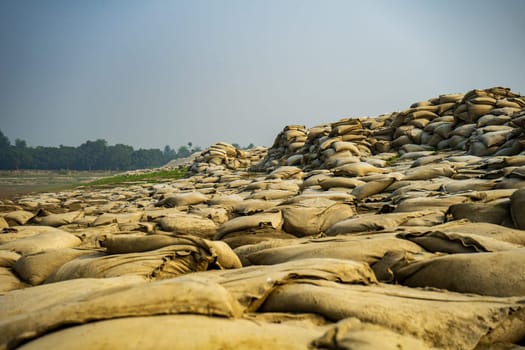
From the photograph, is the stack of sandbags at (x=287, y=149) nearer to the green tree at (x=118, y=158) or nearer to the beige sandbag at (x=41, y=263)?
the beige sandbag at (x=41, y=263)

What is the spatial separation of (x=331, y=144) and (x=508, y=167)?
6178 millimetres

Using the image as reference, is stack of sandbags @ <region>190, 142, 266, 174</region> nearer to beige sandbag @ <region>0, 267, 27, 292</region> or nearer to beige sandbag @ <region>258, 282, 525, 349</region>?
beige sandbag @ <region>0, 267, 27, 292</region>

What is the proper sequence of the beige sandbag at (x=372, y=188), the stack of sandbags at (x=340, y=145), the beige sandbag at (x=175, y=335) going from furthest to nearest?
the stack of sandbags at (x=340, y=145) < the beige sandbag at (x=372, y=188) < the beige sandbag at (x=175, y=335)

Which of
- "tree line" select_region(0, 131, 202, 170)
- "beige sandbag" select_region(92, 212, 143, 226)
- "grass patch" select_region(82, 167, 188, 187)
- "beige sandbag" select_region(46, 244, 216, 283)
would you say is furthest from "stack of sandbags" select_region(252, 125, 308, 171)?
"tree line" select_region(0, 131, 202, 170)

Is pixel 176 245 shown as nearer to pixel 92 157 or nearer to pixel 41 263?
pixel 41 263

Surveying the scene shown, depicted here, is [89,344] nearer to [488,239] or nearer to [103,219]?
[488,239]

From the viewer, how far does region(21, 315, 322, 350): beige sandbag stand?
1183 millimetres

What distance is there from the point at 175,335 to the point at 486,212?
10.2 ft

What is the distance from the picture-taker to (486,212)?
328 cm

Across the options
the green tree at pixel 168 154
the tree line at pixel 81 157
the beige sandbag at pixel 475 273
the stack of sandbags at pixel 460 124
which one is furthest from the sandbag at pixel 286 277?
the green tree at pixel 168 154

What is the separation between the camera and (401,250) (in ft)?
8.00

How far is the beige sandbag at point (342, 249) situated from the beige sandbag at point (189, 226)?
171 centimetres

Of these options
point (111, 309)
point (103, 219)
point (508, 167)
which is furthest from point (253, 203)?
point (111, 309)

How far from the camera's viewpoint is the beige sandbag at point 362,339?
1.22 metres
